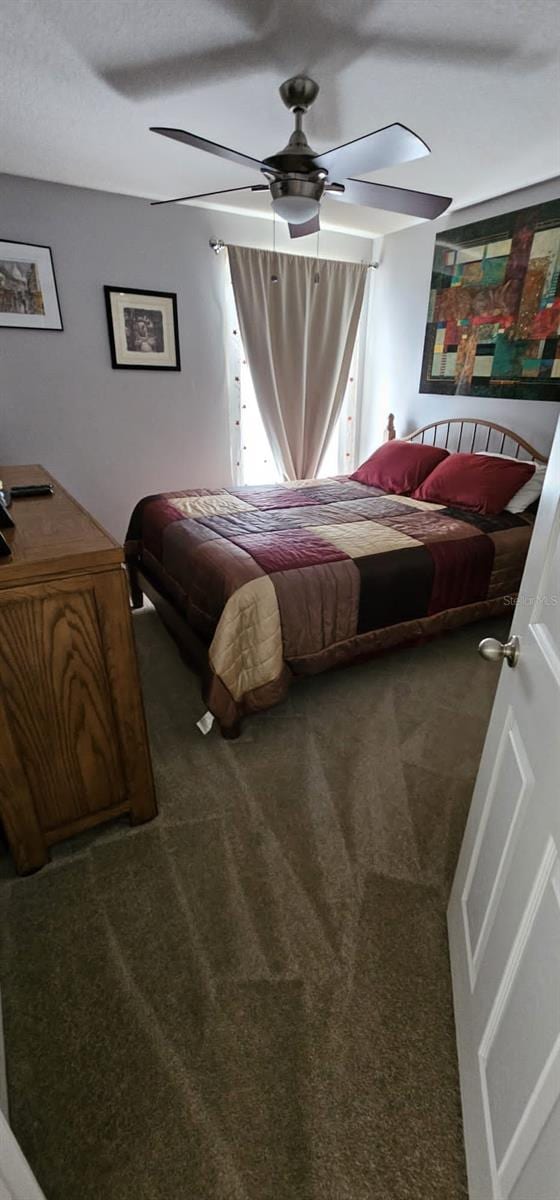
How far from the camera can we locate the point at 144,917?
1397 millimetres

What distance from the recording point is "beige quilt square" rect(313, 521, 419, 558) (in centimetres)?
237

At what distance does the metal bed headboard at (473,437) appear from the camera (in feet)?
10.7

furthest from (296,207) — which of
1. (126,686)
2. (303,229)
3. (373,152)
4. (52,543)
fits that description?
(126,686)

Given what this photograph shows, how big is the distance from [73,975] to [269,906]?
0.51 meters

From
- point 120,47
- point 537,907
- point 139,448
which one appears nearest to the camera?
point 537,907

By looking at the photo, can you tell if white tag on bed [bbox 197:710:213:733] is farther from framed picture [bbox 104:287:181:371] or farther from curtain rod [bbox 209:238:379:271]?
curtain rod [bbox 209:238:379:271]

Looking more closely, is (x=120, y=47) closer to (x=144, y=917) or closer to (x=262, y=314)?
(x=262, y=314)

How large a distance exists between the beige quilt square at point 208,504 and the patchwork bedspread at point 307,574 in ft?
0.04

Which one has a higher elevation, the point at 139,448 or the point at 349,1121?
the point at 139,448

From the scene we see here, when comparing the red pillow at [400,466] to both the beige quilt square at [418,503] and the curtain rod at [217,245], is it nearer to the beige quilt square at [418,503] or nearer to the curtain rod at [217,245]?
the beige quilt square at [418,503]

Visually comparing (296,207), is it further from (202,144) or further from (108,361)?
(108,361)

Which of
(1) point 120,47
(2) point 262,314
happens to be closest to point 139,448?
(2) point 262,314

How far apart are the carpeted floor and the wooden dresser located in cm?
19

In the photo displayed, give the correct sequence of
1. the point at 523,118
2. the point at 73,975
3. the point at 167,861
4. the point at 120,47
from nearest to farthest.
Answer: the point at 73,975
the point at 167,861
the point at 120,47
the point at 523,118
